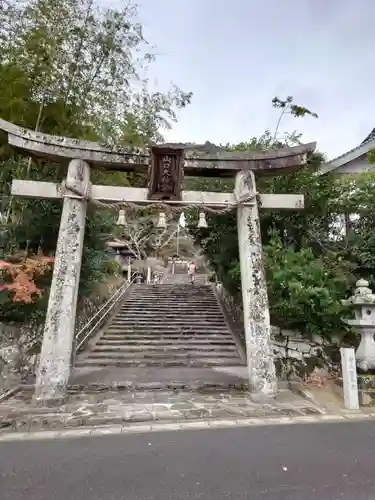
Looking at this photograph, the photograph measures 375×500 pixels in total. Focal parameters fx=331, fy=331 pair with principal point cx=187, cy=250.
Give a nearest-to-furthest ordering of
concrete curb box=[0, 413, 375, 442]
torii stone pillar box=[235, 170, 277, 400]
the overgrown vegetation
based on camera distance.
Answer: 1. concrete curb box=[0, 413, 375, 442]
2. torii stone pillar box=[235, 170, 277, 400]
3. the overgrown vegetation

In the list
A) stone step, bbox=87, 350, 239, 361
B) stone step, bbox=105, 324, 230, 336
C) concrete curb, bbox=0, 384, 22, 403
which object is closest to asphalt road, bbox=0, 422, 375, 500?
concrete curb, bbox=0, 384, 22, 403

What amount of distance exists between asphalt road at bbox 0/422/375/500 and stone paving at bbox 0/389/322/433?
24.4 inches

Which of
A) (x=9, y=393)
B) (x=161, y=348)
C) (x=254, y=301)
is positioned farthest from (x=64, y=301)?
(x=161, y=348)

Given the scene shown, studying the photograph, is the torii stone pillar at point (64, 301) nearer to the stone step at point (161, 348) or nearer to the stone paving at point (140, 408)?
the stone paving at point (140, 408)

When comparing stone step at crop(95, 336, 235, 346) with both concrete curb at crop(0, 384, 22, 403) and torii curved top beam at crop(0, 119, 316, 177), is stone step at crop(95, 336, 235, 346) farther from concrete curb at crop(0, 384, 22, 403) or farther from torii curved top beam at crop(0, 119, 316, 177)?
torii curved top beam at crop(0, 119, 316, 177)

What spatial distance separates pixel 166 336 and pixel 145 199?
517 cm

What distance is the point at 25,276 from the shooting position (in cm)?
726

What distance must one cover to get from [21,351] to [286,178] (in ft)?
27.5

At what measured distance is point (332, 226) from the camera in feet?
33.5

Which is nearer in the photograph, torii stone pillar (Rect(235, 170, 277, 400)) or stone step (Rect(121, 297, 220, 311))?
torii stone pillar (Rect(235, 170, 277, 400))

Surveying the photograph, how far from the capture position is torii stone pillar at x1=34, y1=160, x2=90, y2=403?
5.76 m

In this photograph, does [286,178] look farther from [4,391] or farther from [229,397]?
[4,391]

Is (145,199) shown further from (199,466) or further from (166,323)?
(166,323)

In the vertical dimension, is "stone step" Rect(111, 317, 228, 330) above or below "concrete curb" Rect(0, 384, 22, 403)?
above
